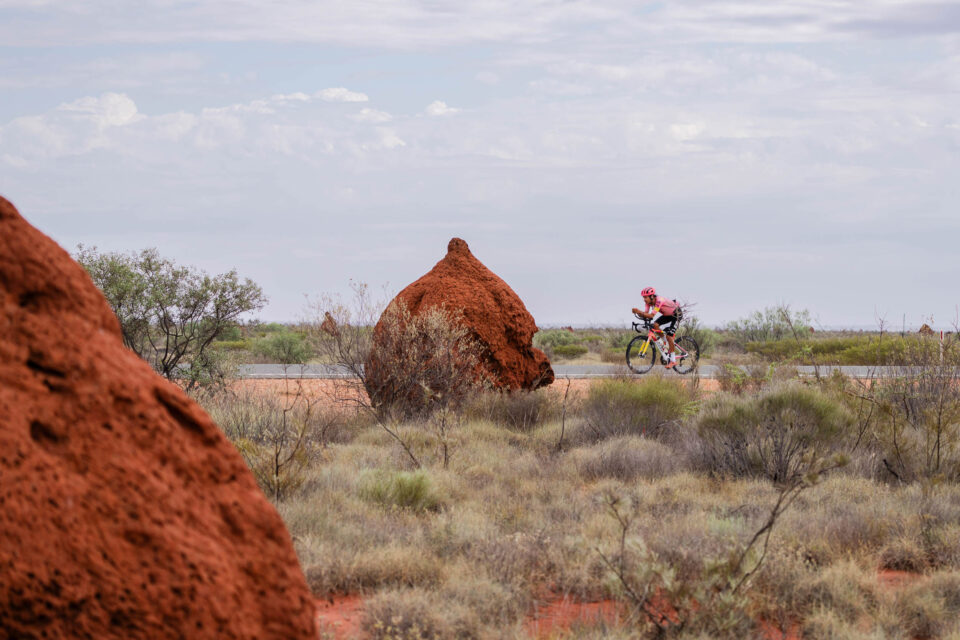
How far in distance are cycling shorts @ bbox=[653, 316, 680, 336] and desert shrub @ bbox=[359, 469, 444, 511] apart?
43.0ft

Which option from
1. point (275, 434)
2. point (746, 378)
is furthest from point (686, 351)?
point (275, 434)

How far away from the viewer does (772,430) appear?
8.09m

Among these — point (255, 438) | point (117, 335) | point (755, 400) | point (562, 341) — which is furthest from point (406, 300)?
point (562, 341)

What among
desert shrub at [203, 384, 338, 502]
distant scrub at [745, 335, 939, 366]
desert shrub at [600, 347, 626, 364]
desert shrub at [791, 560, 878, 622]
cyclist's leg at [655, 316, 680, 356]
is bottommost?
desert shrub at [791, 560, 878, 622]

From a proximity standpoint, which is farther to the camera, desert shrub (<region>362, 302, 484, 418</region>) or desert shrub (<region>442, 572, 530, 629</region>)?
desert shrub (<region>362, 302, 484, 418</region>)

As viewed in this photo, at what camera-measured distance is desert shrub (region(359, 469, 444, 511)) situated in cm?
670

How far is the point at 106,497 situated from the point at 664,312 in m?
17.4

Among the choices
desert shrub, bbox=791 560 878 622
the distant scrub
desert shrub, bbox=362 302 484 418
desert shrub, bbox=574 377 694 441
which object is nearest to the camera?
desert shrub, bbox=791 560 878 622

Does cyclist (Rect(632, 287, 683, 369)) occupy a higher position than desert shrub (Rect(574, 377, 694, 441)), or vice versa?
cyclist (Rect(632, 287, 683, 369))

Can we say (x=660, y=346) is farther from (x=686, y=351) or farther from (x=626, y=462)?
(x=626, y=462)

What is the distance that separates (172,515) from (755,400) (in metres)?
8.06

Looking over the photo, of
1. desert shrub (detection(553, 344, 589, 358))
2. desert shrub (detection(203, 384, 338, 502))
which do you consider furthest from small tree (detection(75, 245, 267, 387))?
desert shrub (detection(553, 344, 589, 358))

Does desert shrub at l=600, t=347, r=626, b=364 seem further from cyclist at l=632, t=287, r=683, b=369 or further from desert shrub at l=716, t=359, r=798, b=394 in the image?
desert shrub at l=716, t=359, r=798, b=394

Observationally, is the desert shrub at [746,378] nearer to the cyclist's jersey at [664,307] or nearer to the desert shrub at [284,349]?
the cyclist's jersey at [664,307]
